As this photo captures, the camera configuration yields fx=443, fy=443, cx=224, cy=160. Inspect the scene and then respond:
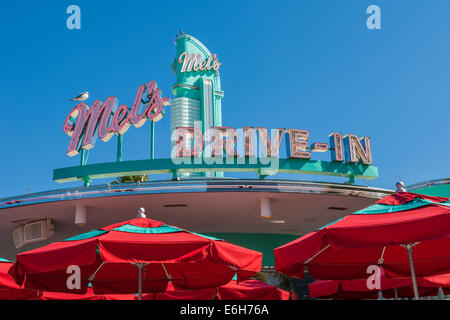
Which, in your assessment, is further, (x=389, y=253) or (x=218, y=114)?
(x=218, y=114)

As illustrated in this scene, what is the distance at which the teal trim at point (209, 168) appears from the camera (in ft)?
49.8

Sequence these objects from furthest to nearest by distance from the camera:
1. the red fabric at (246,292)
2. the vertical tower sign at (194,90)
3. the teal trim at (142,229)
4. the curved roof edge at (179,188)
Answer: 1. the vertical tower sign at (194,90)
2. the curved roof edge at (179,188)
3. the red fabric at (246,292)
4. the teal trim at (142,229)

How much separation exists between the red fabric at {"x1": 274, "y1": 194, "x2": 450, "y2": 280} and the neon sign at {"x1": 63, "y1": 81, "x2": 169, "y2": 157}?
481 inches

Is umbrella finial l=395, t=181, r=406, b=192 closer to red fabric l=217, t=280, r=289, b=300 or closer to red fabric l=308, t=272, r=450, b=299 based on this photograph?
red fabric l=308, t=272, r=450, b=299

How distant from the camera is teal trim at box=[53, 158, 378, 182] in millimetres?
15172

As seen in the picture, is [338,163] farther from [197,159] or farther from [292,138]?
[197,159]

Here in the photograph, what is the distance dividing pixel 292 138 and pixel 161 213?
5587mm

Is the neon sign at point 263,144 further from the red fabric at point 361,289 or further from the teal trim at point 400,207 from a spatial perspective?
the teal trim at point 400,207

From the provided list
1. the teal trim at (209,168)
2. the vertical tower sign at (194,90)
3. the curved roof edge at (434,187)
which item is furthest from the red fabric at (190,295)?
the vertical tower sign at (194,90)

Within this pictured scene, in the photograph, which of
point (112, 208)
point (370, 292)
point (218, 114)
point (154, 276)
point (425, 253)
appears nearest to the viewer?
point (425, 253)

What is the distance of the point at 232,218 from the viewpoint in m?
17.1

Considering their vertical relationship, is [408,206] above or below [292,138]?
below

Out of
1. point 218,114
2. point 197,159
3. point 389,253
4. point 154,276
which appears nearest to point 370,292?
point 389,253

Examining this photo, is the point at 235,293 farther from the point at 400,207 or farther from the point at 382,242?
the point at 382,242
